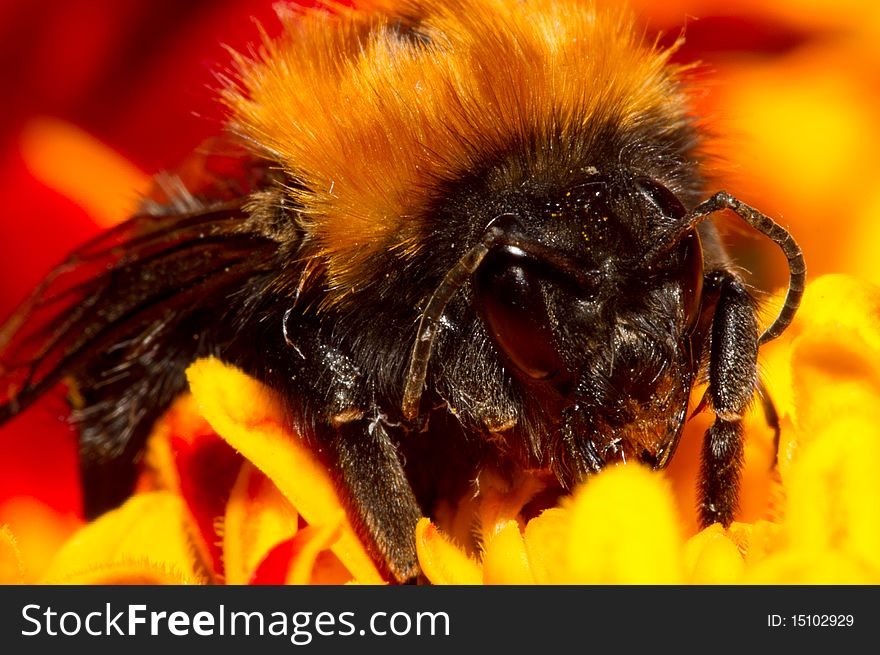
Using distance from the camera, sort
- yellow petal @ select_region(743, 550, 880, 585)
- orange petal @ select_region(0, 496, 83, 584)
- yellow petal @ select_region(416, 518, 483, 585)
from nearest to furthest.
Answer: yellow petal @ select_region(743, 550, 880, 585) < yellow petal @ select_region(416, 518, 483, 585) < orange petal @ select_region(0, 496, 83, 584)

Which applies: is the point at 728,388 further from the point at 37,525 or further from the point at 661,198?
the point at 37,525

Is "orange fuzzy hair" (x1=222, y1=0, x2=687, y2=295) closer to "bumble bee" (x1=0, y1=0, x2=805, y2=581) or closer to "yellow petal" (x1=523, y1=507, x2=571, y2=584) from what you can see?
"bumble bee" (x1=0, y1=0, x2=805, y2=581)

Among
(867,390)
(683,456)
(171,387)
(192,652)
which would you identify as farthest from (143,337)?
(867,390)

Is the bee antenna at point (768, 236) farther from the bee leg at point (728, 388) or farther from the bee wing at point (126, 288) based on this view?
the bee wing at point (126, 288)

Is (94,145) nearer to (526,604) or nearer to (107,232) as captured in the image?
(107,232)

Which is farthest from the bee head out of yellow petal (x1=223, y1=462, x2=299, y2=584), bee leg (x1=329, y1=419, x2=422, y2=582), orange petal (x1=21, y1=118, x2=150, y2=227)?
orange petal (x1=21, y1=118, x2=150, y2=227)

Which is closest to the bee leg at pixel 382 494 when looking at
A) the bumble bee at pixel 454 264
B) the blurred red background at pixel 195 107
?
the bumble bee at pixel 454 264

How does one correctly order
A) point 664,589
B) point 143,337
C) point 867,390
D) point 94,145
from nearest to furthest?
point 664,589 < point 867,390 < point 143,337 < point 94,145
